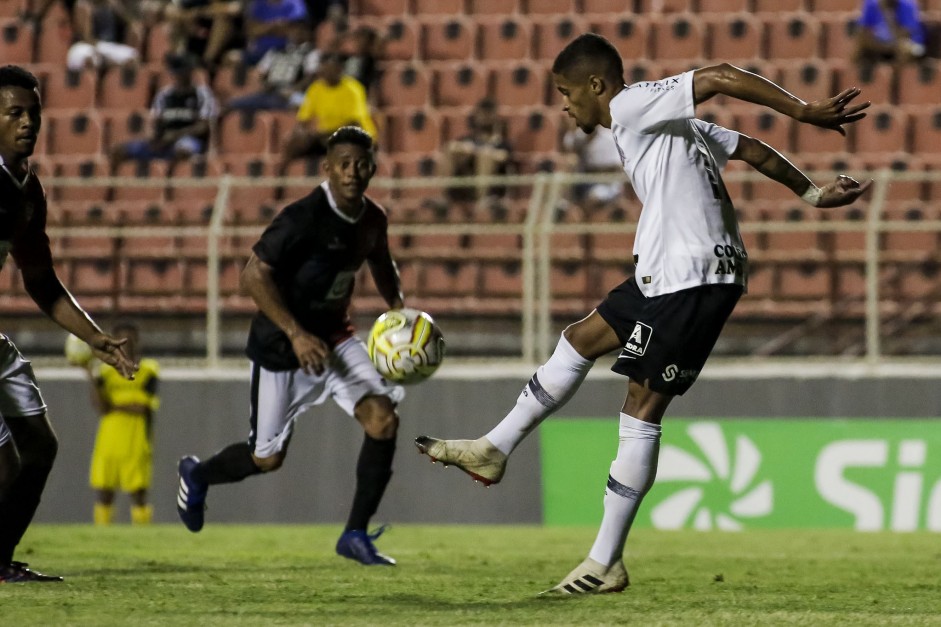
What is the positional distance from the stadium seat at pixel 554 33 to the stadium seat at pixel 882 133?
322cm

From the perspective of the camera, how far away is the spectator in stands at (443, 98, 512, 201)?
14.5 m

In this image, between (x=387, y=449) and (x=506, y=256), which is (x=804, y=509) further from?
(x=387, y=449)

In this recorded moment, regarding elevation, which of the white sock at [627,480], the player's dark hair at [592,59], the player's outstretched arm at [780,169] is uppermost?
the player's dark hair at [592,59]

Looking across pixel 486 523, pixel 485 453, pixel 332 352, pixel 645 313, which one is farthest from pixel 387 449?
pixel 486 523

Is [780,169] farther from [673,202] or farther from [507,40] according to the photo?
[507,40]

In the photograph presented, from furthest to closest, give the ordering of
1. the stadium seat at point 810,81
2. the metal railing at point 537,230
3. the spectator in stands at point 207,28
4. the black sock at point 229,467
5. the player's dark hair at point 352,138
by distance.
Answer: the spectator in stands at point 207,28, the stadium seat at point 810,81, the metal railing at point 537,230, the black sock at point 229,467, the player's dark hair at point 352,138

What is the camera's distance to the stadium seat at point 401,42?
17234 millimetres

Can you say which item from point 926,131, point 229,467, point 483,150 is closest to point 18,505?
point 229,467

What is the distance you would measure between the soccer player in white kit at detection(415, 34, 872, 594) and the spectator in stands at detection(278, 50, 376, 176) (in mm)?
9087

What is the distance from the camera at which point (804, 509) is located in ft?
40.3

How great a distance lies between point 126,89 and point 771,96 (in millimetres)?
12470

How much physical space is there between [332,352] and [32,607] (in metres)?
2.86

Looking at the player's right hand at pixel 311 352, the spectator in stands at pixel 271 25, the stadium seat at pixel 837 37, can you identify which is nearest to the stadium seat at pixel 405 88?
the spectator in stands at pixel 271 25

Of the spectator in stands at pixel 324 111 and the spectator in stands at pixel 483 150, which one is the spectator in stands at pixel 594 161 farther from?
the spectator in stands at pixel 324 111
